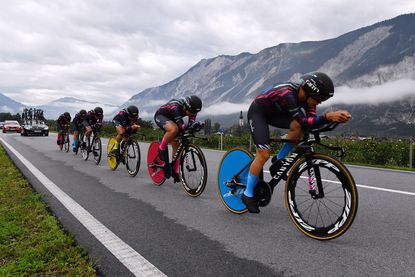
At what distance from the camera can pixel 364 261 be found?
10.2ft

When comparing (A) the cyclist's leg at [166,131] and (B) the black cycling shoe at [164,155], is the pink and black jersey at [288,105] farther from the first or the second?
(B) the black cycling shoe at [164,155]

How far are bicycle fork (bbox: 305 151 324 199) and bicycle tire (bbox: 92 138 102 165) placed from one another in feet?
26.2

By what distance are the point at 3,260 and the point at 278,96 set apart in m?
3.12

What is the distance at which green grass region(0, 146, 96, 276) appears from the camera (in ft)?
9.63

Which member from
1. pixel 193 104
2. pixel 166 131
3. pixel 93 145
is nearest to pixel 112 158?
pixel 93 145

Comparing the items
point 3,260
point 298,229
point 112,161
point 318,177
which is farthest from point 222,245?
point 112,161

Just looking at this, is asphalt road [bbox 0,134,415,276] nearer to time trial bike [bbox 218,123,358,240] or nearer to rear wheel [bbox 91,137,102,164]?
time trial bike [bbox 218,123,358,240]

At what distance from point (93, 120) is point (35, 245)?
831cm

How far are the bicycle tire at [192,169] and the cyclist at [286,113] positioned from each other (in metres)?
1.41

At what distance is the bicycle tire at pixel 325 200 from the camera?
345cm

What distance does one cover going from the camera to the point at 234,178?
16.0 ft

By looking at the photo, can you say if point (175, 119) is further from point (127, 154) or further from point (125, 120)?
point (125, 120)

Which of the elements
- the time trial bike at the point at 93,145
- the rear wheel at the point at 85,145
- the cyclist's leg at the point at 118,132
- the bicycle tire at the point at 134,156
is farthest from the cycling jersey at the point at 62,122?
the bicycle tire at the point at 134,156

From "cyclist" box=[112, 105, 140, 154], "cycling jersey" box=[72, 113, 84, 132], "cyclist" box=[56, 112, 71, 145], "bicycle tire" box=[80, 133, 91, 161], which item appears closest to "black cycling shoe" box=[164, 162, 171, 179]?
"cyclist" box=[112, 105, 140, 154]
